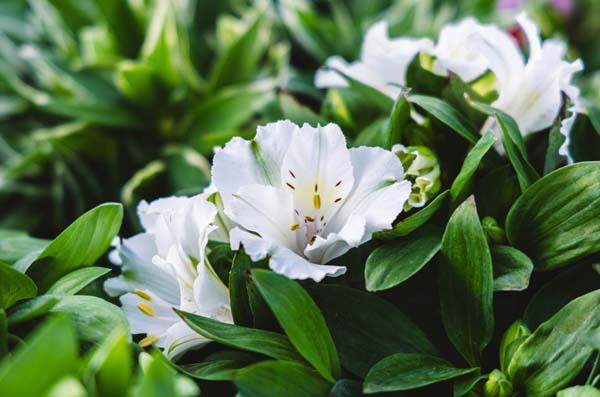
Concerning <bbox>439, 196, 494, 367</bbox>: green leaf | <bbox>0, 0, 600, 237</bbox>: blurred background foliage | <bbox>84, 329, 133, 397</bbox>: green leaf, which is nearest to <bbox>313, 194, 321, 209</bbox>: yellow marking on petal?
<bbox>439, 196, 494, 367</bbox>: green leaf

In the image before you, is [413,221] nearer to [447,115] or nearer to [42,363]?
[447,115]

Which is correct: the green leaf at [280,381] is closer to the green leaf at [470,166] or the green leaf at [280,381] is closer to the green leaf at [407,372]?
the green leaf at [407,372]

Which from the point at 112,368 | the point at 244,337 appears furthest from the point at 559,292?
the point at 112,368

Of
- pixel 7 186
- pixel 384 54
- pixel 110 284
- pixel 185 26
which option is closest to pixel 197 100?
pixel 185 26

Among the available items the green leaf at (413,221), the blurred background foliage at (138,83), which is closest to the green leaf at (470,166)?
the green leaf at (413,221)

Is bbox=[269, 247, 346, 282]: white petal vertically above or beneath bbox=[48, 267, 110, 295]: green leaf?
above

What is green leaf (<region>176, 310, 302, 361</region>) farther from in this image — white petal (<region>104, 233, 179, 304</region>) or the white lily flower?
the white lily flower

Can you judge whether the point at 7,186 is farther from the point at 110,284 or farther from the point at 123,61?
the point at 110,284
